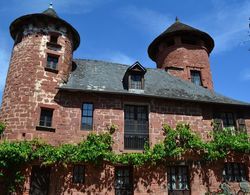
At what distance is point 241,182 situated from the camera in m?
15.5

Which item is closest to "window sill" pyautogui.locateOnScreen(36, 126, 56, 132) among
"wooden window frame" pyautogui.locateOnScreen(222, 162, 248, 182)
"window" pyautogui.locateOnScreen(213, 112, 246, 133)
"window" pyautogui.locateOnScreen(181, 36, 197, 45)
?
"window" pyautogui.locateOnScreen(213, 112, 246, 133)

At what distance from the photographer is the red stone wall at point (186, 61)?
22.0 meters

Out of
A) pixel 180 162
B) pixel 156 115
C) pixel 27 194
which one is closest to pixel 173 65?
pixel 156 115

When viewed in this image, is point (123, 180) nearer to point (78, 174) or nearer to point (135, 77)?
point (78, 174)

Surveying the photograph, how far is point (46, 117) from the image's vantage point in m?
14.8

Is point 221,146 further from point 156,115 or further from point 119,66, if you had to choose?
point 119,66

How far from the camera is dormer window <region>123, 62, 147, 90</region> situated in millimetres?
16969

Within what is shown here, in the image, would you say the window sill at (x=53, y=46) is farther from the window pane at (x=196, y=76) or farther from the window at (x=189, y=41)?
the window at (x=189, y=41)

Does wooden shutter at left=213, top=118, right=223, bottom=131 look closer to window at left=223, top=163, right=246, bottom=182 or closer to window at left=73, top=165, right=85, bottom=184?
window at left=223, top=163, right=246, bottom=182

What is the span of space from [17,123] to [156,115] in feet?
25.1

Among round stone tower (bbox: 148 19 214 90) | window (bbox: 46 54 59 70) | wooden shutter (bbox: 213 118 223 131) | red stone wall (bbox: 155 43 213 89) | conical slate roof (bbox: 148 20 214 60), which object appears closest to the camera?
window (bbox: 46 54 59 70)

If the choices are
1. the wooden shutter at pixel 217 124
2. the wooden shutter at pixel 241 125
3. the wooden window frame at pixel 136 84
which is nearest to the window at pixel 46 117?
the wooden window frame at pixel 136 84

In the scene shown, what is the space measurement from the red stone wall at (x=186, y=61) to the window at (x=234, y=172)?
7484mm

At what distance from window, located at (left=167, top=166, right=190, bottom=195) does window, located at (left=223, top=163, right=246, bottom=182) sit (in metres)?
2.42
